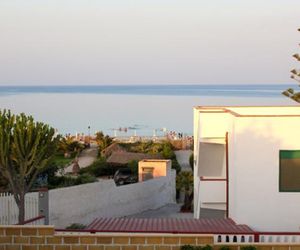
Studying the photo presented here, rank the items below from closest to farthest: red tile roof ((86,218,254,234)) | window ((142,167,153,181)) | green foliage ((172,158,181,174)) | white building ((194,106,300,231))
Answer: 1. red tile roof ((86,218,254,234))
2. white building ((194,106,300,231))
3. window ((142,167,153,181))
4. green foliage ((172,158,181,174))

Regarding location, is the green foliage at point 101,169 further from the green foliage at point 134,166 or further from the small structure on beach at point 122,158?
the green foliage at point 134,166

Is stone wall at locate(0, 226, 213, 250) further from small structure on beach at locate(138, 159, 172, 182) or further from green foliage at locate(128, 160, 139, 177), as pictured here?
green foliage at locate(128, 160, 139, 177)

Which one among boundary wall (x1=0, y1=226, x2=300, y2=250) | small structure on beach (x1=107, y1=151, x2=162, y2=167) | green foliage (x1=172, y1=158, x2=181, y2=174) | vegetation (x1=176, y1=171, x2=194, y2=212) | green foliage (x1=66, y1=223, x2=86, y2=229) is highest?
small structure on beach (x1=107, y1=151, x2=162, y2=167)

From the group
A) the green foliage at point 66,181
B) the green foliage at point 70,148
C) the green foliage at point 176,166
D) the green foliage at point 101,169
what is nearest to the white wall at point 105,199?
the green foliage at point 66,181

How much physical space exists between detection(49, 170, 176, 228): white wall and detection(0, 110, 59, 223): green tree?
207 cm

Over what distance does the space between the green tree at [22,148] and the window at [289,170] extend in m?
4.98

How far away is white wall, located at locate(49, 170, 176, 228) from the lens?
16125 millimetres

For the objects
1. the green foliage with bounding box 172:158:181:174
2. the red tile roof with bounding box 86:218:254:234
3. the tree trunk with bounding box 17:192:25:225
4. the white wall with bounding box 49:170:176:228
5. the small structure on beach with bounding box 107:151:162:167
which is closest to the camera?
the red tile roof with bounding box 86:218:254:234

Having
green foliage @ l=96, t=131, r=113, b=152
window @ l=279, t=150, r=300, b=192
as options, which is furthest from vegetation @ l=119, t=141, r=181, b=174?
window @ l=279, t=150, r=300, b=192

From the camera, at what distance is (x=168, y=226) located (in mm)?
11469

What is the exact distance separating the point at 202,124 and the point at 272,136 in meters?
3.70

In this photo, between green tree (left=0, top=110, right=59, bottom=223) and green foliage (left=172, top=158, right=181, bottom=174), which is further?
green foliage (left=172, top=158, right=181, bottom=174)

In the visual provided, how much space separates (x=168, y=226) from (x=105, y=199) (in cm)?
778

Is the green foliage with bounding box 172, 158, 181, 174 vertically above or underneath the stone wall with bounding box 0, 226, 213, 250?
above
